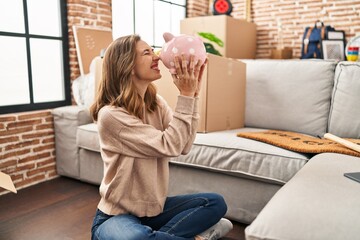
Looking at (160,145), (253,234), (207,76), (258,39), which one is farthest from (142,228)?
(258,39)

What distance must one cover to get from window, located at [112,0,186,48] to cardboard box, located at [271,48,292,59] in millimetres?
1368

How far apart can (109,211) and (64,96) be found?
201 cm

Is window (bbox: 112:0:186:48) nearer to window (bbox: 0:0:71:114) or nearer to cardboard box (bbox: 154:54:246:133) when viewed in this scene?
window (bbox: 0:0:71:114)

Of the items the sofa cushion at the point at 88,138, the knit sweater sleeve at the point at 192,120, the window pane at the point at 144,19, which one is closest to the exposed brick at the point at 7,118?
the sofa cushion at the point at 88,138

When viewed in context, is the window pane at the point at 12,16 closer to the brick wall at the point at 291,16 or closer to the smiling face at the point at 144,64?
the smiling face at the point at 144,64

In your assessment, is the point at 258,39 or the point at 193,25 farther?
the point at 258,39

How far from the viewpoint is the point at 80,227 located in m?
1.98

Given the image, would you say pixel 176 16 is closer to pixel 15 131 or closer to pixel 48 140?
pixel 48 140

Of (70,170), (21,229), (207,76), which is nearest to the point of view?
(21,229)

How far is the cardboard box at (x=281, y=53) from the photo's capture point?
16.0ft

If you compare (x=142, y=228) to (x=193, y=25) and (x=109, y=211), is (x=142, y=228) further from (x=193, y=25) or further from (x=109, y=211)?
(x=193, y=25)

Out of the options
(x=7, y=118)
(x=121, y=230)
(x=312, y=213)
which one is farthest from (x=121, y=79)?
(x=7, y=118)

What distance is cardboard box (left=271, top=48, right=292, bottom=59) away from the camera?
4.86 meters

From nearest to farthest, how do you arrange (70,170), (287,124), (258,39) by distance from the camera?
1. (287,124)
2. (70,170)
3. (258,39)
